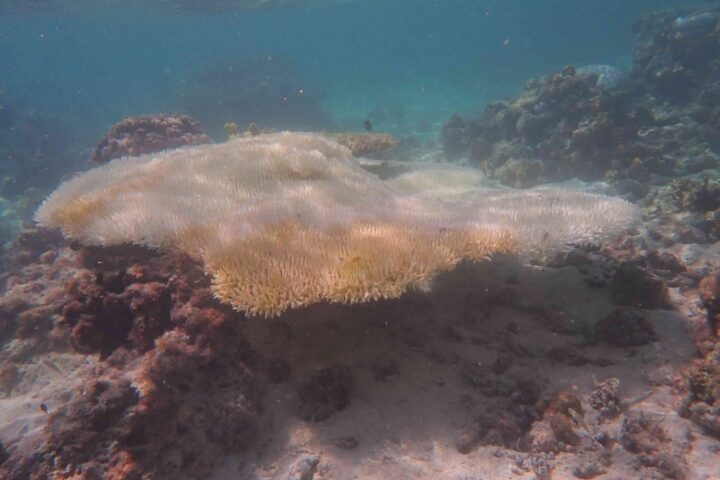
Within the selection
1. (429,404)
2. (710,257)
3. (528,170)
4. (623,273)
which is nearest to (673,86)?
(528,170)

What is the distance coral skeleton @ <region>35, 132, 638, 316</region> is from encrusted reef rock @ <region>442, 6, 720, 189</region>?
8109mm

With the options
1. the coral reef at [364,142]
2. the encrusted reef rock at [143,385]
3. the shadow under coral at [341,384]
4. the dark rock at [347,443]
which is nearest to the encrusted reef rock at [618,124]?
the coral reef at [364,142]

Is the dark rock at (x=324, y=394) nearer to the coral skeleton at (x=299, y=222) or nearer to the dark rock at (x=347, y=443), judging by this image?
the dark rock at (x=347, y=443)

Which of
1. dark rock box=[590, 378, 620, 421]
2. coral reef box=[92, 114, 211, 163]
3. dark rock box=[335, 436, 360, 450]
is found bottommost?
dark rock box=[335, 436, 360, 450]

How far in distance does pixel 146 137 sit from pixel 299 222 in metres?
8.75

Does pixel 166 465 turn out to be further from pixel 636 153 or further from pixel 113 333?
pixel 636 153

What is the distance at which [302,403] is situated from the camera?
3738mm

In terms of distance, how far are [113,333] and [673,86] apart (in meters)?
19.9

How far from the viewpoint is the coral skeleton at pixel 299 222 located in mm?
3557

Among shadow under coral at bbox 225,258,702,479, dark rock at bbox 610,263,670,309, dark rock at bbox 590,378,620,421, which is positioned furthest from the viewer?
dark rock at bbox 610,263,670,309

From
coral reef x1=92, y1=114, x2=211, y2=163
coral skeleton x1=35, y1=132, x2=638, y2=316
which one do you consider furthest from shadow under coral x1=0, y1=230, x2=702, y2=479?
coral reef x1=92, y1=114, x2=211, y2=163

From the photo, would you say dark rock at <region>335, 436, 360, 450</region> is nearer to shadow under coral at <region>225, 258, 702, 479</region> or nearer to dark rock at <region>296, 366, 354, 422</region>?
shadow under coral at <region>225, 258, 702, 479</region>

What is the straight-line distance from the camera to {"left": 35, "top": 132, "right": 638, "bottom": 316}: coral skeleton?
3.56m

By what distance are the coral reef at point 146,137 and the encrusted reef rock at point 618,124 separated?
31.2ft
